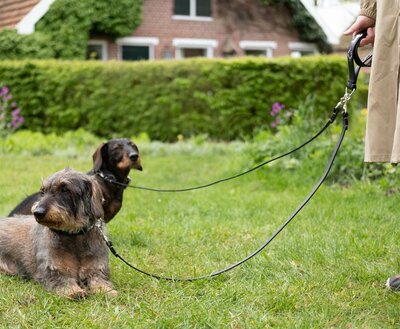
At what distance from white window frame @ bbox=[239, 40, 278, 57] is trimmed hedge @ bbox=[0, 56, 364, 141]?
943 cm

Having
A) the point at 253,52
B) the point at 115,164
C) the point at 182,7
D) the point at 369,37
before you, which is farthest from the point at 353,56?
the point at 253,52

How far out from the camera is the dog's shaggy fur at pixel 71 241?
13.2ft

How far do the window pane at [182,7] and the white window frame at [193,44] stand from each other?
3.43 ft

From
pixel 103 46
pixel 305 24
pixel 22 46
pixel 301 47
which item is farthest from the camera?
pixel 301 47

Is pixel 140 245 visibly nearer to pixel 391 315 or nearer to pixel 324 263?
pixel 324 263

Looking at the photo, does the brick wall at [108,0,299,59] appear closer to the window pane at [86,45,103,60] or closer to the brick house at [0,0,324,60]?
the brick house at [0,0,324,60]

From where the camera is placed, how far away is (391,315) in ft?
12.1

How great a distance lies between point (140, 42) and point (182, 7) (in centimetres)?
254

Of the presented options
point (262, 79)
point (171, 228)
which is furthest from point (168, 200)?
point (262, 79)

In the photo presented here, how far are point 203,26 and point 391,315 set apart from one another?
21.6 meters

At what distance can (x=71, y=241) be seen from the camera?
415 centimetres

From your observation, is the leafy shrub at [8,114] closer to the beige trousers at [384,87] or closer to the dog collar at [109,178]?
the dog collar at [109,178]

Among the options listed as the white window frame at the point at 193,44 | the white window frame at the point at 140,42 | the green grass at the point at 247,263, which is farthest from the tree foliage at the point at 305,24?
the green grass at the point at 247,263

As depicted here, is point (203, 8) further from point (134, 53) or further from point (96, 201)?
point (96, 201)
